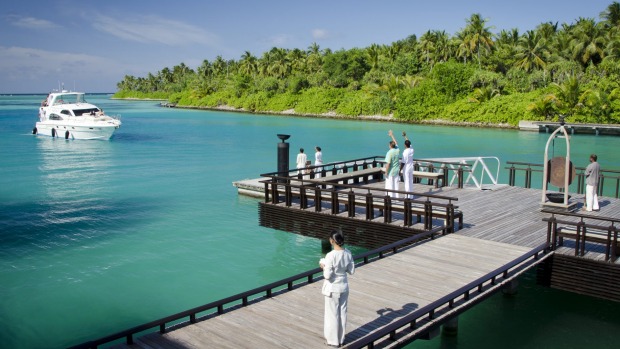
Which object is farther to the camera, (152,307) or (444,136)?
(444,136)

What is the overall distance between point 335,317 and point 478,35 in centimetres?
8515

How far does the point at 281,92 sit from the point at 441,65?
149ft

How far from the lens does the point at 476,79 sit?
81.4m

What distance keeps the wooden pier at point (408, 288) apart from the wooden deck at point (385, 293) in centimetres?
2

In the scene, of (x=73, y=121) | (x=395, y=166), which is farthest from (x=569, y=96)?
(x=395, y=166)

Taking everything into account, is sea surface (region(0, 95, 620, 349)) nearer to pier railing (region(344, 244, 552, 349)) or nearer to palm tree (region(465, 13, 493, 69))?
pier railing (region(344, 244, 552, 349))

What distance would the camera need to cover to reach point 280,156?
19.0m

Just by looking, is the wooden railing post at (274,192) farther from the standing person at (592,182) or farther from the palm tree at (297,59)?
the palm tree at (297,59)

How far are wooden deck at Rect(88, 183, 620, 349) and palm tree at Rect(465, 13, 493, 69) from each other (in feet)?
247

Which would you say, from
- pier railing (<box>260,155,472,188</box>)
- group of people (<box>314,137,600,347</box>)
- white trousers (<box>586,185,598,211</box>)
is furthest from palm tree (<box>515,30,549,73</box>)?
group of people (<box>314,137,600,347</box>)

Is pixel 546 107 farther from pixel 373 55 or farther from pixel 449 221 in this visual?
pixel 449 221

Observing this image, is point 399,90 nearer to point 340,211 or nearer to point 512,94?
point 512,94

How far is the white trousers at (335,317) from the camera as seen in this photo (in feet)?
23.5

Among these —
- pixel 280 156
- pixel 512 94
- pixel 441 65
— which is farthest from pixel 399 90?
pixel 280 156
